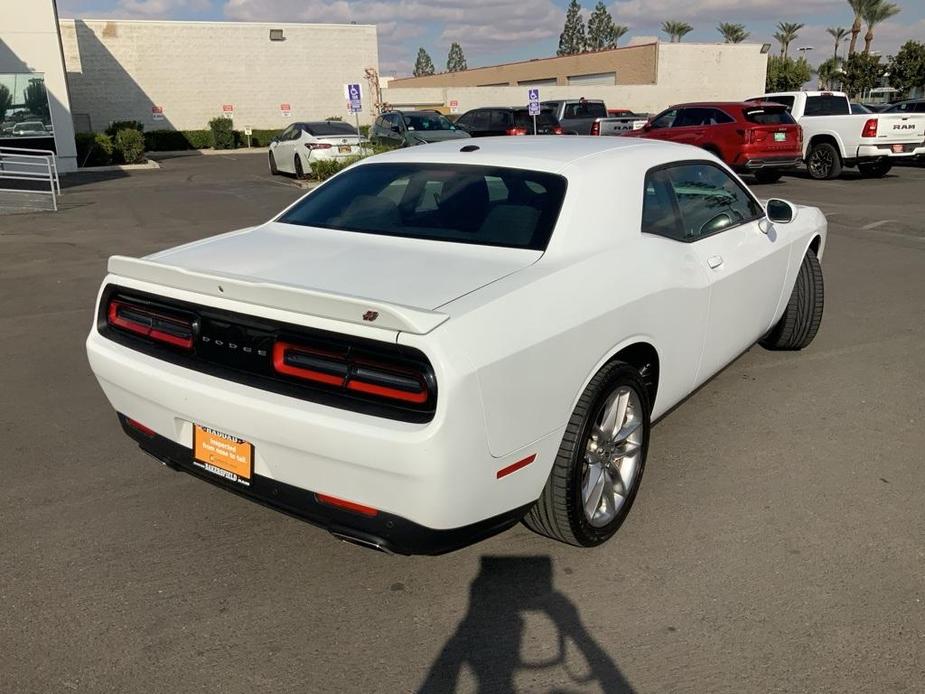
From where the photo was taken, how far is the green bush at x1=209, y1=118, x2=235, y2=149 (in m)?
39.9

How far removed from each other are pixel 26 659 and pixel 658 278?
2772mm

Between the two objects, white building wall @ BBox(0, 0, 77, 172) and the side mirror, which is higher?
white building wall @ BBox(0, 0, 77, 172)

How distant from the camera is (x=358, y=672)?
258cm

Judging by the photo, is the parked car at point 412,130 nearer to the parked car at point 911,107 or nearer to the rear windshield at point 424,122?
the rear windshield at point 424,122

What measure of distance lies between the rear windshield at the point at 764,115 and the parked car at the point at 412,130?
6.44 m

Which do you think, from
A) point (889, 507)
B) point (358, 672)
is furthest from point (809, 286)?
point (358, 672)

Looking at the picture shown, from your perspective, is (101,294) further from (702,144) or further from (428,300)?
(702,144)

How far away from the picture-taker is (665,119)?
1822 cm

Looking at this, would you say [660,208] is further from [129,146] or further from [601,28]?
[601,28]

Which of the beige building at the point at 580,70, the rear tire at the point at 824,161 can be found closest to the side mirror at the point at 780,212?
the rear tire at the point at 824,161

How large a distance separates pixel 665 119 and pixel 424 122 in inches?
230

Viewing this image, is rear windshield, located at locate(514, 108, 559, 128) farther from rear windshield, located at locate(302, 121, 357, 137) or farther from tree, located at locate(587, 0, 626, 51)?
tree, located at locate(587, 0, 626, 51)

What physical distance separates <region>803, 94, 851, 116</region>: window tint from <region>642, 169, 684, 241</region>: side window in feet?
54.8

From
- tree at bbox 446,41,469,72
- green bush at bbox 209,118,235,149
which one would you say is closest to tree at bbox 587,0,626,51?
tree at bbox 446,41,469,72
